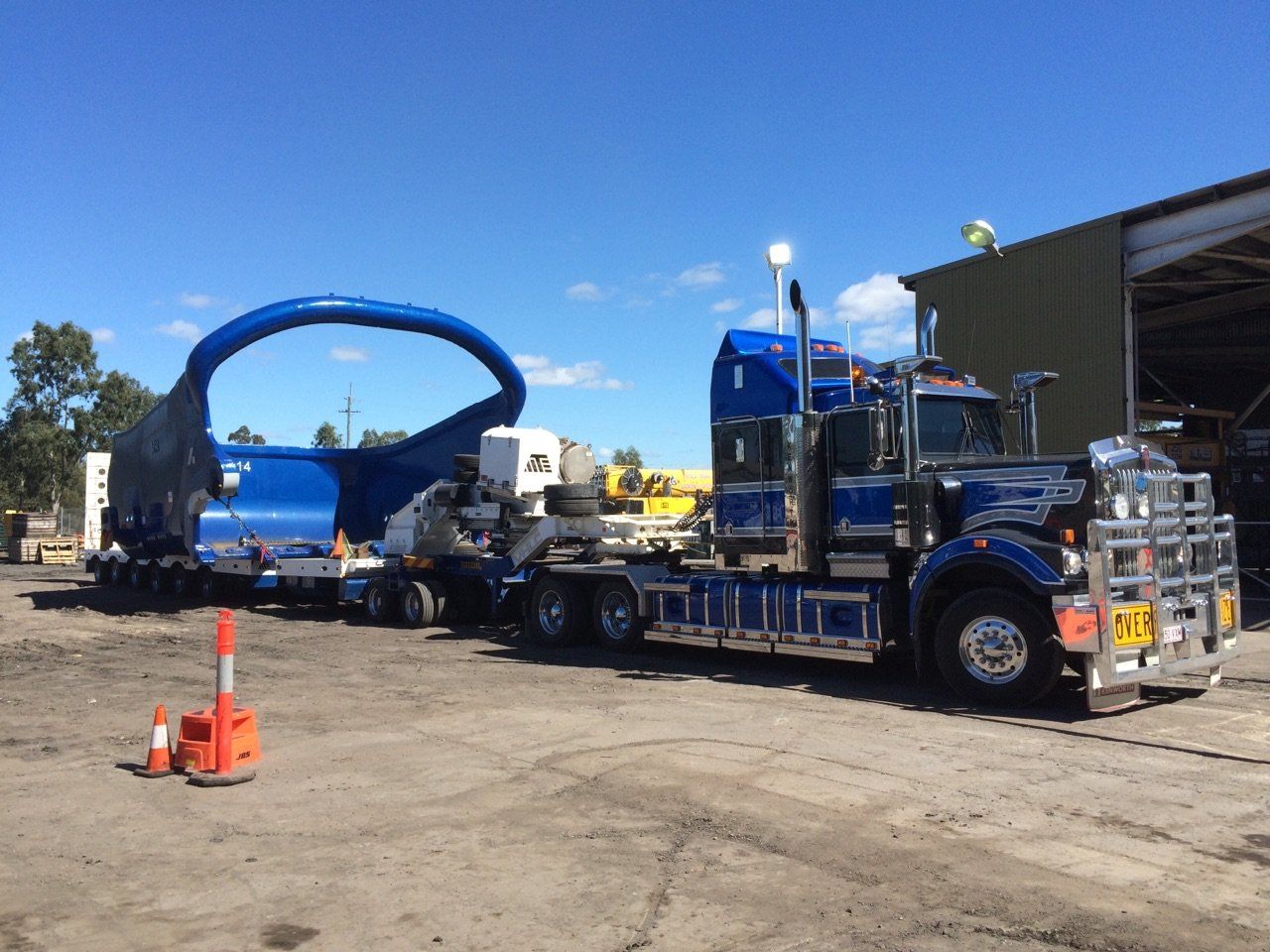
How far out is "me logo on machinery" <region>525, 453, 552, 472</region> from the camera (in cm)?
1510

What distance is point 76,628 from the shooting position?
1606cm

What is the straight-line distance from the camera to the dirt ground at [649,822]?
160 inches

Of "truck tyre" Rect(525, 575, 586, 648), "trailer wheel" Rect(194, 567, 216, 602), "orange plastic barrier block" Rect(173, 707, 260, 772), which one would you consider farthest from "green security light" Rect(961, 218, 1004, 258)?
"trailer wheel" Rect(194, 567, 216, 602)

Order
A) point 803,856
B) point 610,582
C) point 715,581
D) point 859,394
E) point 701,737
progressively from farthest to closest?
point 610,582
point 715,581
point 859,394
point 701,737
point 803,856

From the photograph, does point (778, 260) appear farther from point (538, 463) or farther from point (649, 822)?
point (649, 822)

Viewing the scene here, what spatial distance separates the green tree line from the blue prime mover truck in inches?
1989

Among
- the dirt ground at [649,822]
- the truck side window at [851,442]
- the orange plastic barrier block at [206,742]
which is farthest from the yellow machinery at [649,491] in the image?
the orange plastic barrier block at [206,742]

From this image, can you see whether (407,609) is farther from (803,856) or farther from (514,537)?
(803,856)

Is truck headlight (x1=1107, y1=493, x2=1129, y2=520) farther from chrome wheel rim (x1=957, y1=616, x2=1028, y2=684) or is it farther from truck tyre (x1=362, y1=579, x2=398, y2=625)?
truck tyre (x1=362, y1=579, x2=398, y2=625)

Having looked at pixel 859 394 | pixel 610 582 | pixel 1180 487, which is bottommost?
pixel 610 582

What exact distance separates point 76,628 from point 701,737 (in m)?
12.6

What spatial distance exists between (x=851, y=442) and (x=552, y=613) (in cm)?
500

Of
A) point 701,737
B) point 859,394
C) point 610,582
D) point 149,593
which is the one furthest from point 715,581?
point 149,593

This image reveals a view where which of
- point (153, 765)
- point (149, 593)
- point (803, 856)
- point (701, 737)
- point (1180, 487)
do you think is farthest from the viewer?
point (149, 593)
